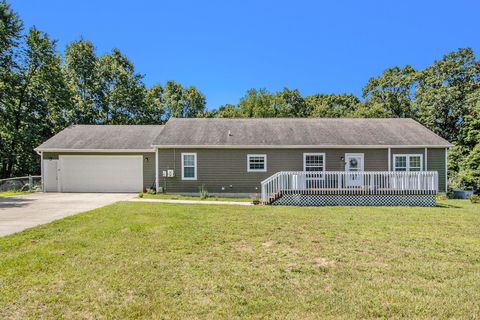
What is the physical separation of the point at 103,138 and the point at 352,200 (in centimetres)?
1546

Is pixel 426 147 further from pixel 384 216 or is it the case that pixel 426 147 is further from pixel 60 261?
pixel 60 261

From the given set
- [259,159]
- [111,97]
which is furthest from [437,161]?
[111,97]

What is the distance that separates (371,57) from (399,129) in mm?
14500

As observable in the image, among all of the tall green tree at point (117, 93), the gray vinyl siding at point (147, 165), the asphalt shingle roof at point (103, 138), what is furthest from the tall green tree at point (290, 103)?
the gray vinyl siding at point (147, 165)

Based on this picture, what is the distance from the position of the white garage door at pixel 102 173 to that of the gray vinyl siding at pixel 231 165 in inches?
Result: 107

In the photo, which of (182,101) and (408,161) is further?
(182,101)

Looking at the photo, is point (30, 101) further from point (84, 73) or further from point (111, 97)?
point (111, 97)

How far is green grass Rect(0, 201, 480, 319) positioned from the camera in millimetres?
3182

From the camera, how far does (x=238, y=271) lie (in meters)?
4.27

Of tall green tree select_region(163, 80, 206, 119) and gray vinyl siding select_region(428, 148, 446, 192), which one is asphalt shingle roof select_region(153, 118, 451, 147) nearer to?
gray vinyl siding select_region(428, 148, 446, 192)

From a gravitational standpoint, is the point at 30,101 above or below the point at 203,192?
above

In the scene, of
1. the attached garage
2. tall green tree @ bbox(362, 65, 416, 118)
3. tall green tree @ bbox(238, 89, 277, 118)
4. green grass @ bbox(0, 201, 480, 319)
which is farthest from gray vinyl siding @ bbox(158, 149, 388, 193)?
tall green tree @ bbox(238, 89, 277, 118)

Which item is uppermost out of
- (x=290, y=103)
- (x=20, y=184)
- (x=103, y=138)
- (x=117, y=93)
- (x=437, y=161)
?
(x=290, y=103)

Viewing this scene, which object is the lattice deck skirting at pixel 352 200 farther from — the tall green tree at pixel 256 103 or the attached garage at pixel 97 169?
the tall green tree at pixel 256 103
